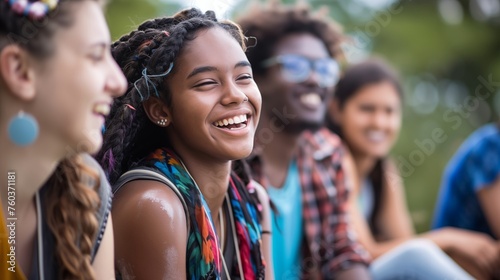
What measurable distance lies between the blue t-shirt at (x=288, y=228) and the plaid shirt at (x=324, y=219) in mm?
32

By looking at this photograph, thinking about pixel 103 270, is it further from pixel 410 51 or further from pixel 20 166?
pixel 410 51

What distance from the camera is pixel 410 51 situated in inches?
385

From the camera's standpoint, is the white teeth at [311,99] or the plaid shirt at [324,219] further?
the white teeth at [311,99]

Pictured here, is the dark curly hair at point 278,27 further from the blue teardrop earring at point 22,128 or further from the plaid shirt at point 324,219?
the blue teardrop earring at point 22,128

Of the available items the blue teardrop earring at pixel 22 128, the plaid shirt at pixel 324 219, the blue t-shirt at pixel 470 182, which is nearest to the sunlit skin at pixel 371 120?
the blue t-shirt at pixel 470 182

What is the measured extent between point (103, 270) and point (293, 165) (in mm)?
1887

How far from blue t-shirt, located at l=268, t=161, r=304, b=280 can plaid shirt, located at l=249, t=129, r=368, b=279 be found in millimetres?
32

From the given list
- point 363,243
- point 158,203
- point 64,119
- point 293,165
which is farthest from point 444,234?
point 64,119

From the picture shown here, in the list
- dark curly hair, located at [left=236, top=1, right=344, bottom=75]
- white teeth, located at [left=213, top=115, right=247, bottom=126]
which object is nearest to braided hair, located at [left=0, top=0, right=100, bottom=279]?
white teeth, located at [left=213, top=115, right=247, bottom=126]

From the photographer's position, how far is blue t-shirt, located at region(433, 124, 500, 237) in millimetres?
4176

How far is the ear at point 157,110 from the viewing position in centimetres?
246

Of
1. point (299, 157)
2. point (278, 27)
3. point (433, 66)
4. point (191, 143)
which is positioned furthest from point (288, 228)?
point (433, 66)

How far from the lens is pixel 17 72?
1.91 m

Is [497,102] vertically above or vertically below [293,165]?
above
